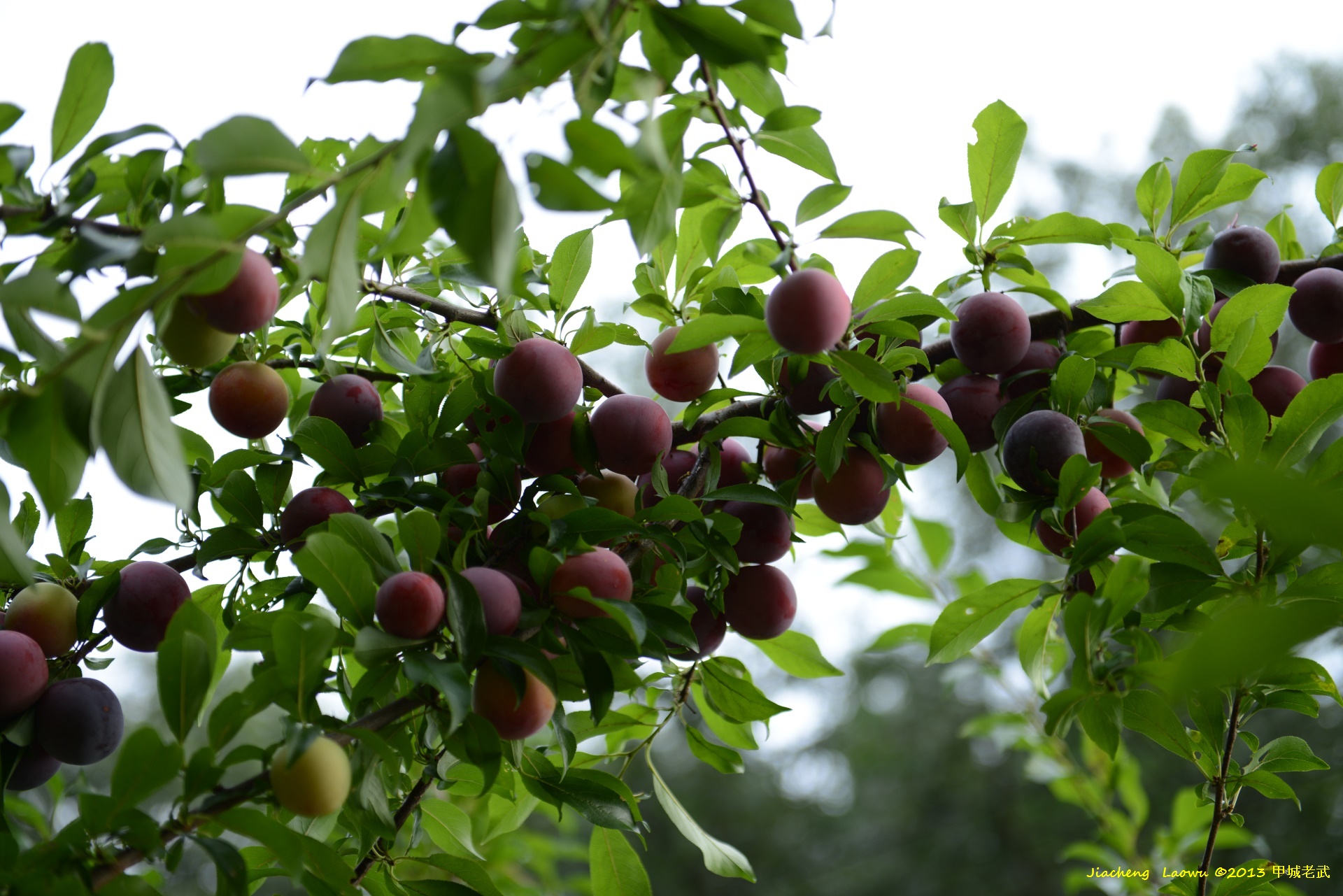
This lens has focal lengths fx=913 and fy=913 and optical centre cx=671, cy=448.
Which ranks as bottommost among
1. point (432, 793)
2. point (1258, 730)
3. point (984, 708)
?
point (984, 708)

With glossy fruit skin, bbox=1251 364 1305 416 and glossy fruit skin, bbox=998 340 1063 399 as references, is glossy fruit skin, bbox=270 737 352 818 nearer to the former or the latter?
glossy fruit skin, bbox=998 340 1063 399

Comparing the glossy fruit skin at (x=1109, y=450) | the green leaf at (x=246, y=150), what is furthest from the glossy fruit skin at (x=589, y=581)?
the glossy fruit skin at (x=1109, y=450)

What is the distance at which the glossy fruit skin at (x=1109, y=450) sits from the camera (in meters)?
0.62

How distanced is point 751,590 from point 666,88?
0.34 m

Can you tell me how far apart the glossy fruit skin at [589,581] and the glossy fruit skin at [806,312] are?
0.15 meters

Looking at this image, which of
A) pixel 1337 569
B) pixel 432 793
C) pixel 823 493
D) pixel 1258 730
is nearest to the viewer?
pixel 1337 569

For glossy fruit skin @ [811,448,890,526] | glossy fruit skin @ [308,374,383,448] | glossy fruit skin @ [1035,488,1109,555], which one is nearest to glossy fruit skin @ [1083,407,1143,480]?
glossy fruit skin @ [1035,488,1109,555]

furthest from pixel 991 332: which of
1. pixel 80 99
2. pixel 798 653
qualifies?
pixel 80 99

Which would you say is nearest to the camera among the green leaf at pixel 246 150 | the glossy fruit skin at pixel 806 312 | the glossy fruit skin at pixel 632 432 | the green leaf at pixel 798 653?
the green leaf at pixel 246 150

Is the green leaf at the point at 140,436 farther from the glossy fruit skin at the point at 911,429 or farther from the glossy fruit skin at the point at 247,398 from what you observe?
the glossy fruit skin at the point at 911,429

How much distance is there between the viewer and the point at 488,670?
0.47m

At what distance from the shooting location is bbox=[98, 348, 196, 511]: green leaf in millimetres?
381

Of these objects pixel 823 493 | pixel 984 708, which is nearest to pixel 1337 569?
pixel 823 493

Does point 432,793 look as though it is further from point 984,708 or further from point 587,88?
point 984,708
